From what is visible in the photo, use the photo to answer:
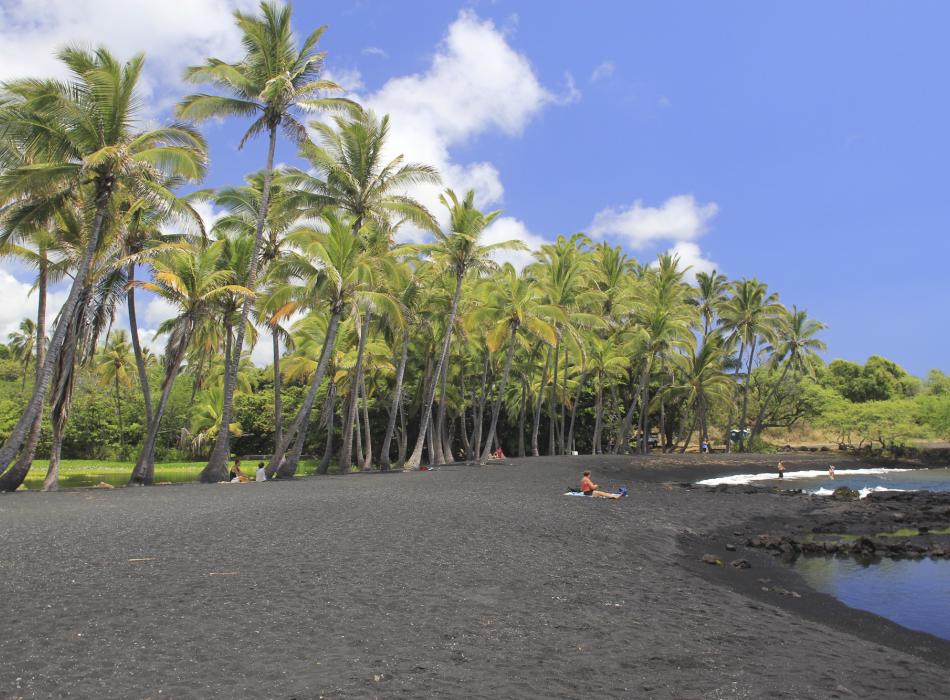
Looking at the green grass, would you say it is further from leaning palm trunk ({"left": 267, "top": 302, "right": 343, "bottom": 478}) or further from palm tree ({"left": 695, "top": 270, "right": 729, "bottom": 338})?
palm tree ({"left": 695, "top": 270, "right": 729, "bottom": 338})

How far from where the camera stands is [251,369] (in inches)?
2146

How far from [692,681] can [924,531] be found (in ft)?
46.1

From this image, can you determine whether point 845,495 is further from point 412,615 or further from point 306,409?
point 412,615

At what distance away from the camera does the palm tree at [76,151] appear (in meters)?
17.0

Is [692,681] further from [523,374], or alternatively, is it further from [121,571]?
[523,374]

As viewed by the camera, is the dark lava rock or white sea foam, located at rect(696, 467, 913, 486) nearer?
the dark lava rock

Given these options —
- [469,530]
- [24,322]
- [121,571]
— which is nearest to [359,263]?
[469,530]

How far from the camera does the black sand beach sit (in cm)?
519

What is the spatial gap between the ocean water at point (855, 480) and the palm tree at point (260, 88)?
19.2 meters

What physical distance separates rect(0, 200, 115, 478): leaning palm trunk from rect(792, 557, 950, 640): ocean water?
732 inches

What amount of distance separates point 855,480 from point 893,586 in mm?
27312

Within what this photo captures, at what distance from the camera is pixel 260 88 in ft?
71.7

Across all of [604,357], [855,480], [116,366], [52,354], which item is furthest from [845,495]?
[116,366]

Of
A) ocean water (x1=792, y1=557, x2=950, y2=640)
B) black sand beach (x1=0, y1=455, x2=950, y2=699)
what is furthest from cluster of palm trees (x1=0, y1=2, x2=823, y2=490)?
ocean water (x1=792, y1=557, x2=950, y2=640)
